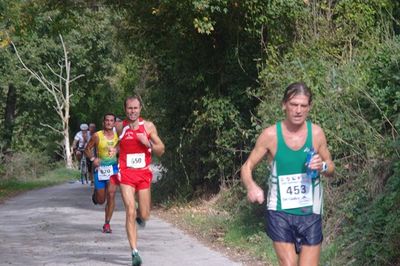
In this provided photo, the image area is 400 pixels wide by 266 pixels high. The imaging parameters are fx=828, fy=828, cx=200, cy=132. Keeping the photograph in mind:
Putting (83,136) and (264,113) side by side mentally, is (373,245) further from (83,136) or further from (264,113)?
(83,136)

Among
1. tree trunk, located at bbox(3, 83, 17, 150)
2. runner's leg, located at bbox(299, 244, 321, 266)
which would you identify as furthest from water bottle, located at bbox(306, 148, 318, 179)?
tree trunk, located at bbox(3, 83, 17, 150)

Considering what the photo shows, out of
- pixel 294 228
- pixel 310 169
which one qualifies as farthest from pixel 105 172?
pixel 310 169

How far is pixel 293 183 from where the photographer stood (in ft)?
21.9

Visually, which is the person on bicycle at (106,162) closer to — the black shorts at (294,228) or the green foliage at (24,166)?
the black shorts at (294,228)

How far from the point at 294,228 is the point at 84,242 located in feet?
22.2

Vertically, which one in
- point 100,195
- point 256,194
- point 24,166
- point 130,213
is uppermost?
point 256,194

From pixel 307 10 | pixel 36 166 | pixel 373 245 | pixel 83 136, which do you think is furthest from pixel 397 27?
pixel 36 166

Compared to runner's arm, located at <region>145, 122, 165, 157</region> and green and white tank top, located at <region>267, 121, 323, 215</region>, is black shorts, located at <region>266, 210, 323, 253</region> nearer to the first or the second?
green and white tank top, located at <region>267, 121, 323, 215</region>

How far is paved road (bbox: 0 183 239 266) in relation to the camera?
11145 millimetres

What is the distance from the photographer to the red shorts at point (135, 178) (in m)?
10.9

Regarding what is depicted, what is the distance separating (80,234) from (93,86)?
3934 centimetres

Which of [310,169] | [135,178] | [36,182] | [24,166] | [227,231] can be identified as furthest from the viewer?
[24,166]

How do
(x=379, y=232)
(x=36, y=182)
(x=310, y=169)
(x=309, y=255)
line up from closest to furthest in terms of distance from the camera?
(x=310, y=169) < (x=309, y=255) < (x=379, y=232) < (x=36, y=182)

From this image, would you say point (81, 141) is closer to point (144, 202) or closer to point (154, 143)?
point (144, 202)
